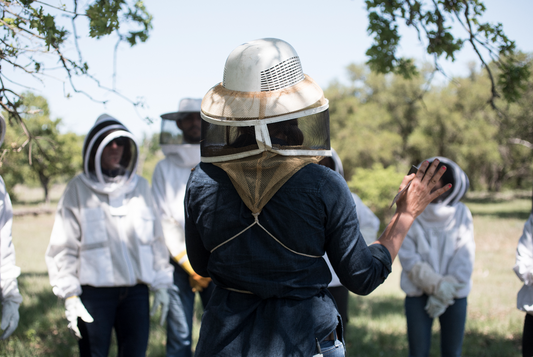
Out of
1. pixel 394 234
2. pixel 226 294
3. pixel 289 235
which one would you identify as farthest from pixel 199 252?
pixel 394 234

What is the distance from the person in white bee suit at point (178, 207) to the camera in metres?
3.83

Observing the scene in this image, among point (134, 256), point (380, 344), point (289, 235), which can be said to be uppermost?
point (289, 235)

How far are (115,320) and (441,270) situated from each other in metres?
2.92

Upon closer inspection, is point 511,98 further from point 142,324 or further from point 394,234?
point 142,324

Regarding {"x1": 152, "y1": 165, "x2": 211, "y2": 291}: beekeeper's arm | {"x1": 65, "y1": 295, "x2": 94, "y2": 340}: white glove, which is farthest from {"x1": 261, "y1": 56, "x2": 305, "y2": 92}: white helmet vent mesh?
{"x1": 152, "y1": 165, "x2": 211, "y2": 291}: beekeeper's arm

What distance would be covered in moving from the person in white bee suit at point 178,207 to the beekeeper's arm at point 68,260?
863 millimetres

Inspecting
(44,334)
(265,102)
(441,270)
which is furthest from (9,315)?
(441,270)

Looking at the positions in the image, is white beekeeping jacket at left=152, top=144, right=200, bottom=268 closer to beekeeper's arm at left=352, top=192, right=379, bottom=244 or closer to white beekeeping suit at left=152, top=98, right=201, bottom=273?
white beekeeping suit at left=152, top=98, right=201, bottom=273

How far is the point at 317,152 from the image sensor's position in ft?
6.10

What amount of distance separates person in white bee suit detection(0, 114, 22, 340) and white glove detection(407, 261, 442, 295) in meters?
3.23

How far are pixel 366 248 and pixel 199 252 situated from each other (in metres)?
0.83

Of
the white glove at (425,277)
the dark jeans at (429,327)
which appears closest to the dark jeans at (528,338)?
the dark jeans at (429,327)

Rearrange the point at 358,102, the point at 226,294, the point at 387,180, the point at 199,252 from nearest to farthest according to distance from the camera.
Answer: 1. the point at 226,294
2. the point at 199,252
3. the point at 387,180
4. the point at 358,102

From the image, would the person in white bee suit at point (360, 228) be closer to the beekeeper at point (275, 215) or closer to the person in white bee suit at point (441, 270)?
the person in white bee suit at point (441, 270)
